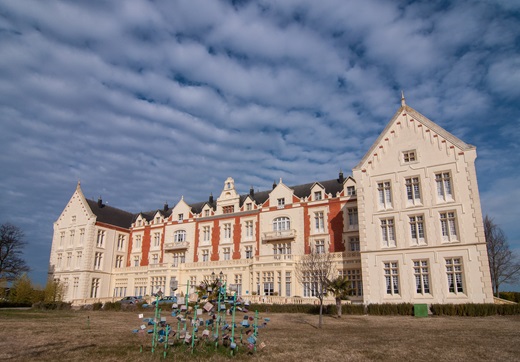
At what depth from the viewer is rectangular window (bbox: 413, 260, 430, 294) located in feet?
100

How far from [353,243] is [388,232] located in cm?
671

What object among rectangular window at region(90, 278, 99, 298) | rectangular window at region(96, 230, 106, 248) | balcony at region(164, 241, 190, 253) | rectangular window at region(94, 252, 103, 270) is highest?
rectangular window at region(96, 230, 106, 248)

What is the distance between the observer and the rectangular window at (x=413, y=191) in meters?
32.6

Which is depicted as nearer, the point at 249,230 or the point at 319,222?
the point at 319,222

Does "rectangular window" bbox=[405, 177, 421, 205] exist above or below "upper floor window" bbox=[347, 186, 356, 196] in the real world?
below

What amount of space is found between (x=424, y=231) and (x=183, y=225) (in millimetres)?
31249

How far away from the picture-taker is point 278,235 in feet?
141

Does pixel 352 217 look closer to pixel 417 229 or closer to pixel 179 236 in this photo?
pixel 417 229

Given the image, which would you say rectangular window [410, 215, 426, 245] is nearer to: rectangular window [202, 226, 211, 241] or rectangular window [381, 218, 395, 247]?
rectangular window [381, 218, 395, 247]

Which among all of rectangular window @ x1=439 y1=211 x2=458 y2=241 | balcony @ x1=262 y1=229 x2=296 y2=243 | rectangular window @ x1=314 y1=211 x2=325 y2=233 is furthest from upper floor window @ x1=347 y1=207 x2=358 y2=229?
rectangular window @ x1=439 y1=211 x2=458 y2=241

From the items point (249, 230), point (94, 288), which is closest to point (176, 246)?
point (249, 230)

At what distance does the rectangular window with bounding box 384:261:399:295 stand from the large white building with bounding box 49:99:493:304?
80 millimetres

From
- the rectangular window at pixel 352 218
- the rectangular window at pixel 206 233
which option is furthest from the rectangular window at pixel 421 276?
the rectangular window at pixel 206 233

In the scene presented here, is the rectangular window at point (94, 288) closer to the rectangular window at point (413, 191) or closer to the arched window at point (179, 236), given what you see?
the arched window at point (179, 236)
